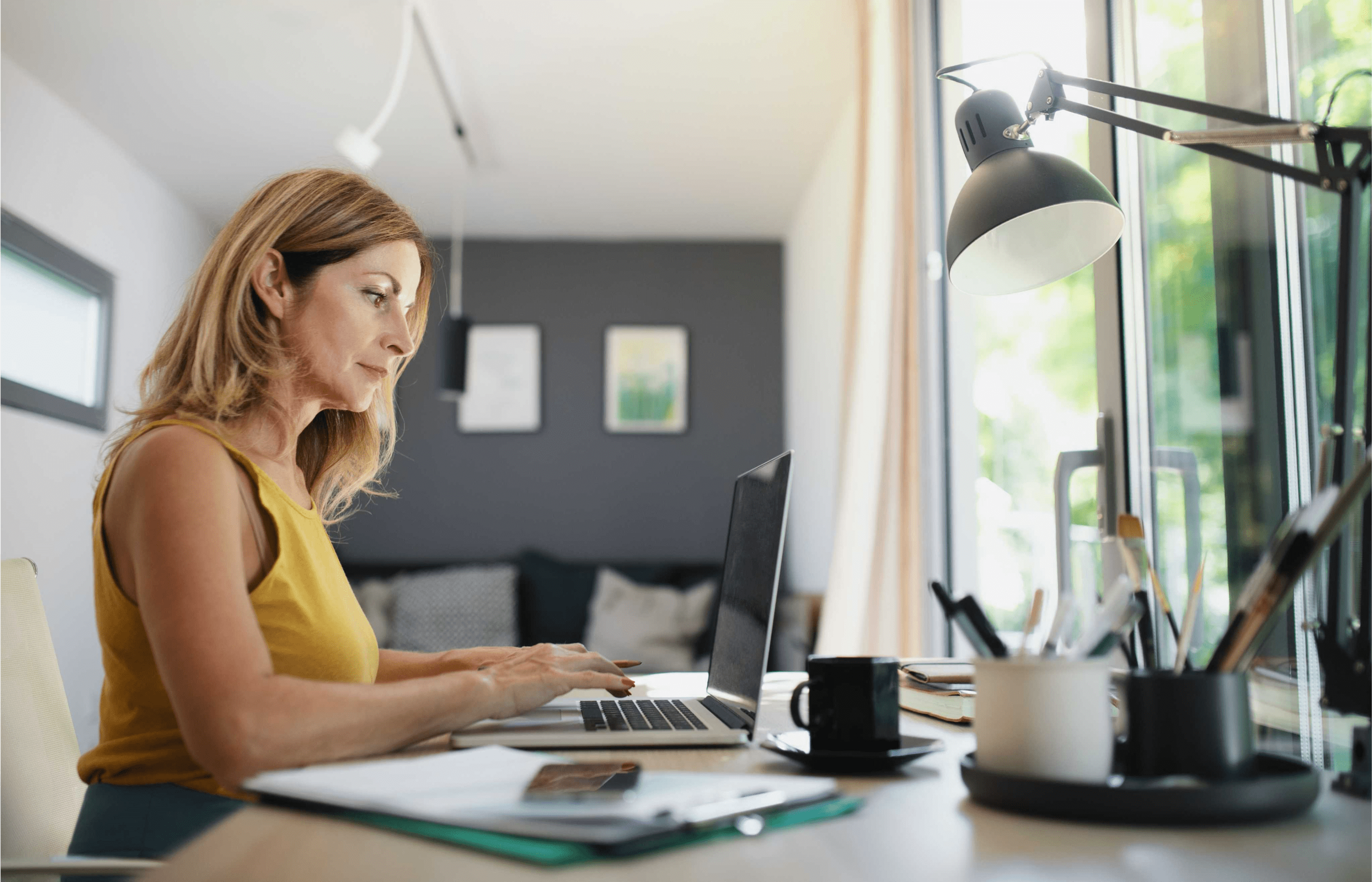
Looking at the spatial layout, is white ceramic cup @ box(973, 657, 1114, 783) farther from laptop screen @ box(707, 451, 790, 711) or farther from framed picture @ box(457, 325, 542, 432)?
framed picture @ box(457, 325, 542, 432)

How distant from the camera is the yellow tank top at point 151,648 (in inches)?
39.0

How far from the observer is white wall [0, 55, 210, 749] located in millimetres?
3309

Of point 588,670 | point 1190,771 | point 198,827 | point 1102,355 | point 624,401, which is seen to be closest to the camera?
point 1190,771

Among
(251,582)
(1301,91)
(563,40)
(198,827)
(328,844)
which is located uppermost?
(563,40)

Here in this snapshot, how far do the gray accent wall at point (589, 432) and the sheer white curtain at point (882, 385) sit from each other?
2.28 m

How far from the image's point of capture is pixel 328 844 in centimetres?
56

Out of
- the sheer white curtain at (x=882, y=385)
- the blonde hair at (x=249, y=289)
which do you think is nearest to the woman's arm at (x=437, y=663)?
the blonde hair at (x=249, y=289)

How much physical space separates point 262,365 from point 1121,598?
1024mm

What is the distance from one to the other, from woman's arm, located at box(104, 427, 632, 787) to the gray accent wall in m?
4.20

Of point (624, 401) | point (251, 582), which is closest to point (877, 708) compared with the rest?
point (251, 582)

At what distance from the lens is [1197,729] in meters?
0.64

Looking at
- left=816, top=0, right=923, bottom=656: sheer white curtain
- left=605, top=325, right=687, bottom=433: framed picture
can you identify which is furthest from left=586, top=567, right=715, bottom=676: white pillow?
left=816, top=0, right=923, bottom=656: sheer white curtain

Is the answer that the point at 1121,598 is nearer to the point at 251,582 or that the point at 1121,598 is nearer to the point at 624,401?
the point at 251,582

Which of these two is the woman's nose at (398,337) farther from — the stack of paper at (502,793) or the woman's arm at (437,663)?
the stack of paper at (502,793)
